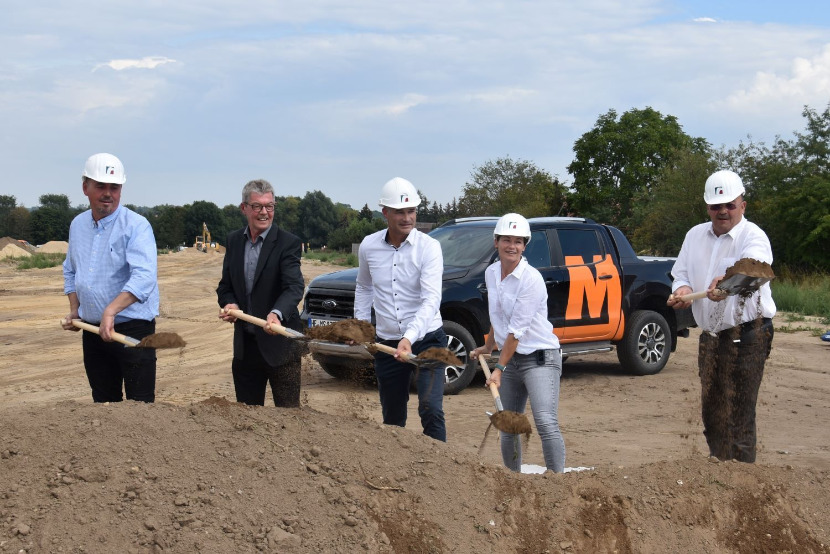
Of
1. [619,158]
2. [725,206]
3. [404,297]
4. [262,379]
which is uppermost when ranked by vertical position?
[619,158]

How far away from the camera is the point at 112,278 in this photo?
5.69 m

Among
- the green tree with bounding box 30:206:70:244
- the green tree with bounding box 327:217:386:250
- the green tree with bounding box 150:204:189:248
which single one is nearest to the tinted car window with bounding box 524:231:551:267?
the green tree with bounding box 327:217:386:250

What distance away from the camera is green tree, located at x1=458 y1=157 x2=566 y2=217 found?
213ft

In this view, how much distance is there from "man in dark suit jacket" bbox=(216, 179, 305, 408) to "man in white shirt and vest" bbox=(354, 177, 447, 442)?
0.56 metres

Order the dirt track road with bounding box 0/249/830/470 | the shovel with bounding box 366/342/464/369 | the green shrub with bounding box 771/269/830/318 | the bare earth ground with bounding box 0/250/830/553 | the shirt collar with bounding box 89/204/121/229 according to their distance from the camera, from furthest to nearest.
A: the green shrub with bounding box 771/269/830/318 < the dirt track road with bounding box 0/249/830/470 < the shirt collar with bounding box 89/204/121/229 < the shovel with bounding box 366/342/464/369 < the bare earth ground with bounding box 0/250/830/553

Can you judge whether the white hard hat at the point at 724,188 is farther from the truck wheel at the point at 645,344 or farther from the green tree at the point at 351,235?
the green tree at the point at 351,235

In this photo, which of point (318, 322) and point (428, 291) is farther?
point (318, 322)

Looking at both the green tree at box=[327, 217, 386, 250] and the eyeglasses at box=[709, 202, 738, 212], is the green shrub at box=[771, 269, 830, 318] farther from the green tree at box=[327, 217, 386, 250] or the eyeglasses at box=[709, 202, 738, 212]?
the green tree at box=[327, 217, 386, 250]

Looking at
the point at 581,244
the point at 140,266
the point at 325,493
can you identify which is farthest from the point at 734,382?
the point at 581,244

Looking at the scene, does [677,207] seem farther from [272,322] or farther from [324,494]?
[324,494]

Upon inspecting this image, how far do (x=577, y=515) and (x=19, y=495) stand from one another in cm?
293

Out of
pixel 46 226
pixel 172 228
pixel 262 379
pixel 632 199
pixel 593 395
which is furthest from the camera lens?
pixel 172 228

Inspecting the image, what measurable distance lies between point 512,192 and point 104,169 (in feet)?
201

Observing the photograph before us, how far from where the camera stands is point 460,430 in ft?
29.6
